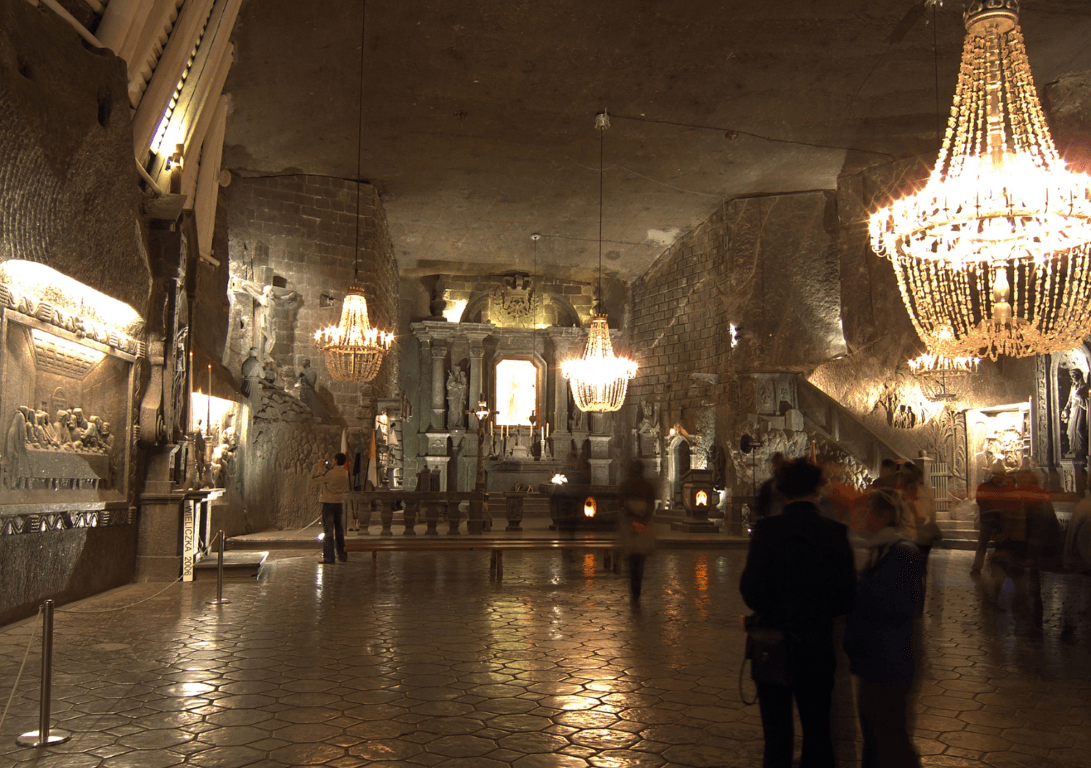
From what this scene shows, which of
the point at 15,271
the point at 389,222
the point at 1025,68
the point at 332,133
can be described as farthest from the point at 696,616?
the point at 389,222

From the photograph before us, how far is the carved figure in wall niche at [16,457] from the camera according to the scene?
19.1 feet

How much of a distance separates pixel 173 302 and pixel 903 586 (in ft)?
24.5

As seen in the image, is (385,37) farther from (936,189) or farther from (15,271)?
(936,189)

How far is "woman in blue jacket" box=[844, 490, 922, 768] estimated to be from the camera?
253 centimetres

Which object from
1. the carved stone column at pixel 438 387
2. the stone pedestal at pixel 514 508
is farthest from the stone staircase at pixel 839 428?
the carved stone column at pixel 438 387

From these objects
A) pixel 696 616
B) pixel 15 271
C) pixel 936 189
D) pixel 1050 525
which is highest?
pixel 936 189

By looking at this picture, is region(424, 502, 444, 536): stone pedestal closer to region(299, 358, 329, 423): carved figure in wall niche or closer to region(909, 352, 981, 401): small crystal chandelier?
region(299, 358, 329, 423): carved figure in wall niche

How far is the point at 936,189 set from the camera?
6488mm

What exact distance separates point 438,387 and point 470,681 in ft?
50.3

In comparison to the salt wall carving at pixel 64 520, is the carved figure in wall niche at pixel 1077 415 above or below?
above

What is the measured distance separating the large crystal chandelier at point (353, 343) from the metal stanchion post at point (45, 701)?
303 inches

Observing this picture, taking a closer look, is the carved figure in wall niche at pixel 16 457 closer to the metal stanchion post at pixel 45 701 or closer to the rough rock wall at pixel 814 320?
the metal stanchion post at pixel 45 701

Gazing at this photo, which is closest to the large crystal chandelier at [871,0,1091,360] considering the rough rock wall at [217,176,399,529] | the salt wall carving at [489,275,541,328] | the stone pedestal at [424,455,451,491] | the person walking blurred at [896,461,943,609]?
the person walking blurred at [896,461,943,609]

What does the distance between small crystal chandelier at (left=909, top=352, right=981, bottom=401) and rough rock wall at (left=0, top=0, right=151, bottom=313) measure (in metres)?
10.2
